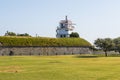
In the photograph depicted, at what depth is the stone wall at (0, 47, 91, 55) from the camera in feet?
272

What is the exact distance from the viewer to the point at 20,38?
9006 cm

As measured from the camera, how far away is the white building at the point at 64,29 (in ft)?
423

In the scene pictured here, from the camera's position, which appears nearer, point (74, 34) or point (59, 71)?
point (59, 71)

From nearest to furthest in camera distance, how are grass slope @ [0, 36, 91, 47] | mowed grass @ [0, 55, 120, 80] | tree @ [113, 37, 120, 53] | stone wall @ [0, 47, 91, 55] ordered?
mowed grass @ [0, 55, 120, 80]
stone wall @ [0, 47, 91, 55]
tree @ [113, 37, 120, 53]
grass slope @ [0, 36, 91, 47]

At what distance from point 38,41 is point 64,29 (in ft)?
127

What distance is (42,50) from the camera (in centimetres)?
8900

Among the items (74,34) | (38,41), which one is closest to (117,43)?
(38,41)

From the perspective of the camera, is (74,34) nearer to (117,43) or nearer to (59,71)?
(117,43)

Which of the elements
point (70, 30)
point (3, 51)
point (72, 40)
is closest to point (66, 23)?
point (70, 30)

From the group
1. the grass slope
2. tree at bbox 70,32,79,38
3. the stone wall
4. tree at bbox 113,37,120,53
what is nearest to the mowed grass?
the stone wall

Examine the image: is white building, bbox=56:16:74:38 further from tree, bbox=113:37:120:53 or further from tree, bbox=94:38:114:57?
tree, bbox=94:38:114:57

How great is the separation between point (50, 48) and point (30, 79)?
66.8m

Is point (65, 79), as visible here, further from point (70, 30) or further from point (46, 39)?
point (70, 30)

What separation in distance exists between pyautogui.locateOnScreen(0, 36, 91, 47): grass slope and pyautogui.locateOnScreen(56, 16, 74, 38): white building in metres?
29.1
